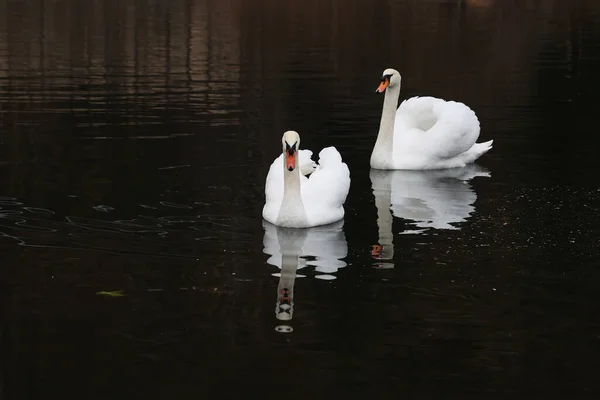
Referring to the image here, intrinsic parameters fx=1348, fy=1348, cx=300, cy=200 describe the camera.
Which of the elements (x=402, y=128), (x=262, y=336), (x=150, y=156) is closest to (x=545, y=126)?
(x=402, y=128)

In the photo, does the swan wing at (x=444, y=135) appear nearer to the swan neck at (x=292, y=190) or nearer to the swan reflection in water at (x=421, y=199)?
the swan reflection in water at (x=421, y=199)

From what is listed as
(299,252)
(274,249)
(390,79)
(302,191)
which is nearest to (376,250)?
(299,252)

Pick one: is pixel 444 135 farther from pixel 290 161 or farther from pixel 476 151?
pixel 290 161

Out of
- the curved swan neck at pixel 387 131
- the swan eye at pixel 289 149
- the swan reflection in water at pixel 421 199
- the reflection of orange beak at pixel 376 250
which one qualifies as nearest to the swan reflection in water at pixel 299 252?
the reflection of orange beak at pixel 376 250

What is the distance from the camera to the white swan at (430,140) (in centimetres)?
1817

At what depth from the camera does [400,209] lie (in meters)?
15.3

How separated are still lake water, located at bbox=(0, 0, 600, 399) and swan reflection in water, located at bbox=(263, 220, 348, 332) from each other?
0.04 meters

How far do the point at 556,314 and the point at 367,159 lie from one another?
26.6ft

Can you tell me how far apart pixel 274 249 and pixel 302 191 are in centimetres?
146

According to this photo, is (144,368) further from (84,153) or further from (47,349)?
(84,153)

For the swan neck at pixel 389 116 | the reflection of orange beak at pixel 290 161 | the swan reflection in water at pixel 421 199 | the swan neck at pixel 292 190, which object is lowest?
the swan reflection in water at pixel 421 199

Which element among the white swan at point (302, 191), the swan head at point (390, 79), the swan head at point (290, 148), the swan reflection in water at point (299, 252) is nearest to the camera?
the swan reflection in water at point (299, 252)

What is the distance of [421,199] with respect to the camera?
1609 centimetres

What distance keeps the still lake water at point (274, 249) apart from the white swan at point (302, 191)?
0.20 m
